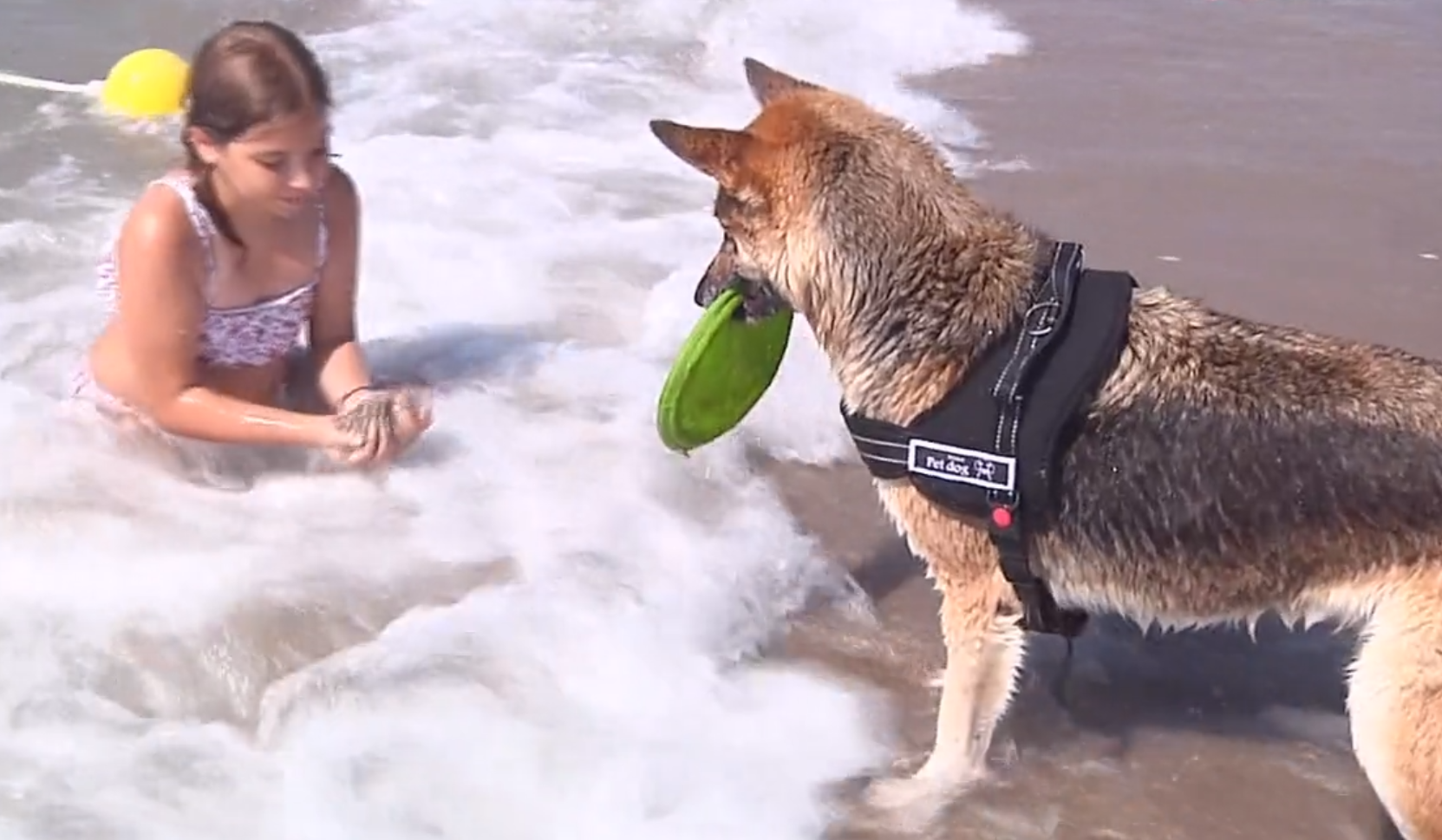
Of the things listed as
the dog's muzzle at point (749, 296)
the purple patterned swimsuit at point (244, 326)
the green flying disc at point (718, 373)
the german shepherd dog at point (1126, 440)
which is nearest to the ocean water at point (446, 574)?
the purple patterned swimsuit at point (244, 326)

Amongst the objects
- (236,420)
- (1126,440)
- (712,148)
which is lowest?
(236,420)

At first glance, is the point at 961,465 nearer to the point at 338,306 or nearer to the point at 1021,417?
the point at 1021,417

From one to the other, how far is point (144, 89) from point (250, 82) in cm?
446

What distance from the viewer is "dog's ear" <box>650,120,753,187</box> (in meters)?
3.89

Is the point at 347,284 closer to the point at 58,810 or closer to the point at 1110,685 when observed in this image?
the point at 58,810

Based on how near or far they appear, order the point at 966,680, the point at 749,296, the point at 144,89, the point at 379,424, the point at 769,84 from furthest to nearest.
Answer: the point at 144,89 < the point at 379,424 < the point at 769,84 < the point at 749,296 < the point at 966,680

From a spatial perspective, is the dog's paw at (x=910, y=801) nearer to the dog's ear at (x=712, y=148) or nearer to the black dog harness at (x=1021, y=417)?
the black dog harness at (x=1021, y=417)

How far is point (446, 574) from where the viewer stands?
17.0ft

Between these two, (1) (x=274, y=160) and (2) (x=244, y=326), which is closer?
(1) (x=274, y=160)

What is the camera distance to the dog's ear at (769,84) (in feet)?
14.4

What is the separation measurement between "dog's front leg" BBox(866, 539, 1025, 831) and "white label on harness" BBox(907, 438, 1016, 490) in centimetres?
26

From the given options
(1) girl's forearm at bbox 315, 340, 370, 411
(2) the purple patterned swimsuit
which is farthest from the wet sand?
(2) the purple patterned swimsuit

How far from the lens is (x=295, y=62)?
470 centimetres

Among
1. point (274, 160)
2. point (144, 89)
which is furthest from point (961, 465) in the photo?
point (144, 89)
